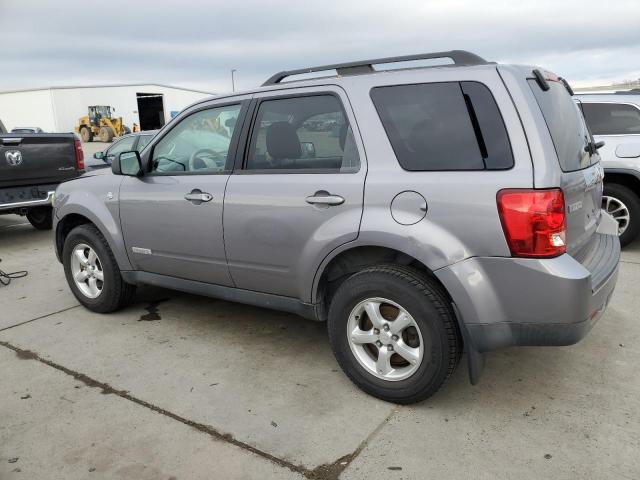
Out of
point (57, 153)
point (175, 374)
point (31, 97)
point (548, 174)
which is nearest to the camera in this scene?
point (548, 174)

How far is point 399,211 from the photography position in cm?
276

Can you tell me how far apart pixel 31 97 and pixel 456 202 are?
51974 millimetres

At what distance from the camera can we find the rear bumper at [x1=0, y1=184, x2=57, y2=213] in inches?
275

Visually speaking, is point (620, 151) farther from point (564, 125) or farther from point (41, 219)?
point (41, 219)

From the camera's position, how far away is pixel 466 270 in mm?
2576

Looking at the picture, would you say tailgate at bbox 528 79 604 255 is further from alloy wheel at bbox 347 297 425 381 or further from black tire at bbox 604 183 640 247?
black tire at bbox 604 183 640 247

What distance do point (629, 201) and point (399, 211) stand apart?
14.9ft

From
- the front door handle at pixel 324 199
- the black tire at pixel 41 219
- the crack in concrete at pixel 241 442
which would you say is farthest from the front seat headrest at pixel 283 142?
the black tire at pixel 41 219

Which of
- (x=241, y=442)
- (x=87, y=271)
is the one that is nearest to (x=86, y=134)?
(x=87, y=271)

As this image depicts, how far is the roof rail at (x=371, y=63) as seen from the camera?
2.79 metres

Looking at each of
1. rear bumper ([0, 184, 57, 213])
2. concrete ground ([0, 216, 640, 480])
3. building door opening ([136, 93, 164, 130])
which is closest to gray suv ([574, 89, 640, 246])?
concrete ground ([0, 216, 640, 480])

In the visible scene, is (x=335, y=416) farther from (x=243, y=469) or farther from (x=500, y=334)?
(x=500, y=334)

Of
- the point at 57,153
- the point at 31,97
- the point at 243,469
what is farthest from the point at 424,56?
the point at 31,97

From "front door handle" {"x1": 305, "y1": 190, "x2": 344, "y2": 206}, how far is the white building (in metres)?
43.4
